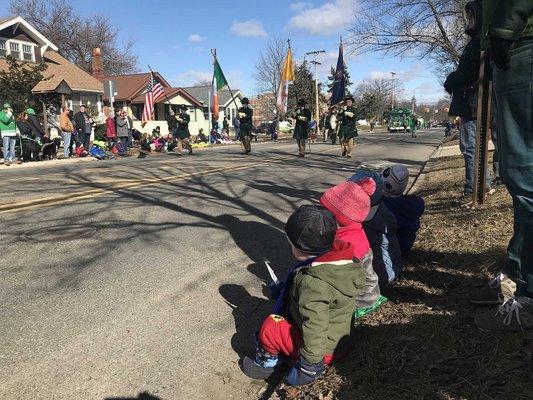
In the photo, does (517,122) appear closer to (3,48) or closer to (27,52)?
(3,48)

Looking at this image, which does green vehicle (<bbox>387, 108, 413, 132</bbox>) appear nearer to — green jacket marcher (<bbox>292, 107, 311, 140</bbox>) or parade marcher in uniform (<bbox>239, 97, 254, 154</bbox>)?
green jacket marcher (<bbox>292, 107, 311, 140</bbox>)

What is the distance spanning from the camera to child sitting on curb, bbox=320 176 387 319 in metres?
3.27

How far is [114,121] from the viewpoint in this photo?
21.5 metres

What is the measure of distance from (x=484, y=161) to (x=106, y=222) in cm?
470

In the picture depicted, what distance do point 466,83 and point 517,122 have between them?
3701mm

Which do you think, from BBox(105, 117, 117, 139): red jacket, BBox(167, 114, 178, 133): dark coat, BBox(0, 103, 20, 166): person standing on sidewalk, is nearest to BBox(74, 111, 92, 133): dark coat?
BBox(105, 117, 117, 139): red jacket

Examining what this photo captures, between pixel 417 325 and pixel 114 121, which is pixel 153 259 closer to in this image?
pixel 417 325

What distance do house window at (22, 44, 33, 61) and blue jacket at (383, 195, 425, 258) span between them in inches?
1354

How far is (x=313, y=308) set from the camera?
268 centimetres

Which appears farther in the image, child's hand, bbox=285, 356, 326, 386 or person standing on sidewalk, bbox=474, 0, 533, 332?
child's hand, bbox=285, 356, 326, 386

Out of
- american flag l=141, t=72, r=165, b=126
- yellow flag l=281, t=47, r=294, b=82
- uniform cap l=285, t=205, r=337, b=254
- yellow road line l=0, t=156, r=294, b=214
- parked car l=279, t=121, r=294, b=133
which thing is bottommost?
yellow road line l=0, t=156, r=294, b=214

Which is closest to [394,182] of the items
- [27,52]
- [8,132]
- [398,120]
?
[8,132]

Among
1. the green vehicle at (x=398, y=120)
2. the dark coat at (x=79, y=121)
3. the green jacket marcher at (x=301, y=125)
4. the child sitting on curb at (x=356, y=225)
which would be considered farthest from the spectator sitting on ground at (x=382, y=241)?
the green vehicle at (x=398, y=120)

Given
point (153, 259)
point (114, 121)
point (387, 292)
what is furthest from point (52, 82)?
point (387, 292)
